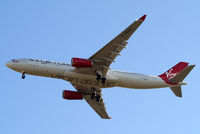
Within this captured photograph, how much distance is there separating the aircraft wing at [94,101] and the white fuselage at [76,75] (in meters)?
5.24

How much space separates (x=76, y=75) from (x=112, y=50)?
25.1 feet

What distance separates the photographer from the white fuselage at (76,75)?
61000 millimetres

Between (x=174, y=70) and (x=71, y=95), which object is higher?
(x=174, y=70)

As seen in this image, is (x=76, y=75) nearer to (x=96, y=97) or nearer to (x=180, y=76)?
(x=96, y=97)

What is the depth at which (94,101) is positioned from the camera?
72.3 meters

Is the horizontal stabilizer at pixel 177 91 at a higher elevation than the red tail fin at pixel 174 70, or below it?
below

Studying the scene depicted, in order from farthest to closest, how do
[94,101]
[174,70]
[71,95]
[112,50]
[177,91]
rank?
[94,101] → [71,95] → [174,70] → [177,91] → [112,50]

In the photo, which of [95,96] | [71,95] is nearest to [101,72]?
[95,96]

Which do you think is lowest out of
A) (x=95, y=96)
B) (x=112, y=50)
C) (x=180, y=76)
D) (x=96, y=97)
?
(x=96, y=97)

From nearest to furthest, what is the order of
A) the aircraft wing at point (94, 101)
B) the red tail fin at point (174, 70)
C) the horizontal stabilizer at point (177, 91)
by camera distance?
the horizontal stabilizer at point (177, 91) < the red tail fin at point (174, 70) < the aircraft wing at point (94, 101)

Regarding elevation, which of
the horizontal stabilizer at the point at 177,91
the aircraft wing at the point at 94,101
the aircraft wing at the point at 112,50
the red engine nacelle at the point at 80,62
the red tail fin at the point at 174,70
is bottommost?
the aircraft wing at the point at 94,101

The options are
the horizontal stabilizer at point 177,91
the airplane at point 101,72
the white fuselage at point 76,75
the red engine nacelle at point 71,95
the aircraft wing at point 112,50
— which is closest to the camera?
the aircraft wing at point 112,50

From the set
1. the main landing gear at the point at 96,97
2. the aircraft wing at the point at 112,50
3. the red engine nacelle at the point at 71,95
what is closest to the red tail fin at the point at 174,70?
the main landing gear at the point at 96,97

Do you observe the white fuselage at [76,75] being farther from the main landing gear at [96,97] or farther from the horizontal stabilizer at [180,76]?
the main landing gear at [96,97]
